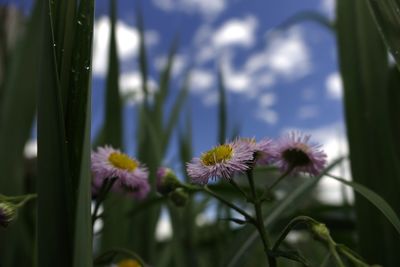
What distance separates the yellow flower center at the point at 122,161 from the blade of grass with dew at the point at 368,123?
32 centimetres

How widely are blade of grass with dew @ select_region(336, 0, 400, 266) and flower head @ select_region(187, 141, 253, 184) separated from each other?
320 millimetres

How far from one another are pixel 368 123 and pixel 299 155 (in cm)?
26

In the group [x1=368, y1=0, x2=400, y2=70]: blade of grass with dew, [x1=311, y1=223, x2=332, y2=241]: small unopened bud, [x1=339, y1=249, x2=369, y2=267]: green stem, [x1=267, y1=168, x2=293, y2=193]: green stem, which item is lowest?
[x1=339, y1=249, x2=369, y2=267]: green stem

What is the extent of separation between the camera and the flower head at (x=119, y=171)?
1.63 ft

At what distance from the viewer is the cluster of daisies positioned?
1.28ft

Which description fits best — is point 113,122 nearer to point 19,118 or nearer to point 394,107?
point 19,118

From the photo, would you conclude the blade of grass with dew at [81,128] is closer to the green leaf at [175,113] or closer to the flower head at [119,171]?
the flower head at [119,171]

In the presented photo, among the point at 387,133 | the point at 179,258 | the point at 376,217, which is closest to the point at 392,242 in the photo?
the point at 376,217

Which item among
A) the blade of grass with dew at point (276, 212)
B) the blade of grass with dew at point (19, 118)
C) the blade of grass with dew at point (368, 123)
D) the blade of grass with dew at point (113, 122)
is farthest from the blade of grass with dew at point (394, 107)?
the blade of grass with dew at point (19, 118)

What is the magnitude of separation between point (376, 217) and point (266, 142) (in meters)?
0.30

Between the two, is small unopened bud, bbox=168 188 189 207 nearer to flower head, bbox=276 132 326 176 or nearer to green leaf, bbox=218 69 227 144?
flower head, bbox=276 132 326 176

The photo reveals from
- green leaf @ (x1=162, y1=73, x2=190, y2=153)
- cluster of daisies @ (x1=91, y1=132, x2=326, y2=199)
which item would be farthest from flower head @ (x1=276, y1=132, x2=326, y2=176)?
green leaf @ (x1=162, y1=73, x2=190, y2=153)

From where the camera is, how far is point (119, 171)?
50 centimetres

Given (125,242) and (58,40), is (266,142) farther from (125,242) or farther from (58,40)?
(125,242)
